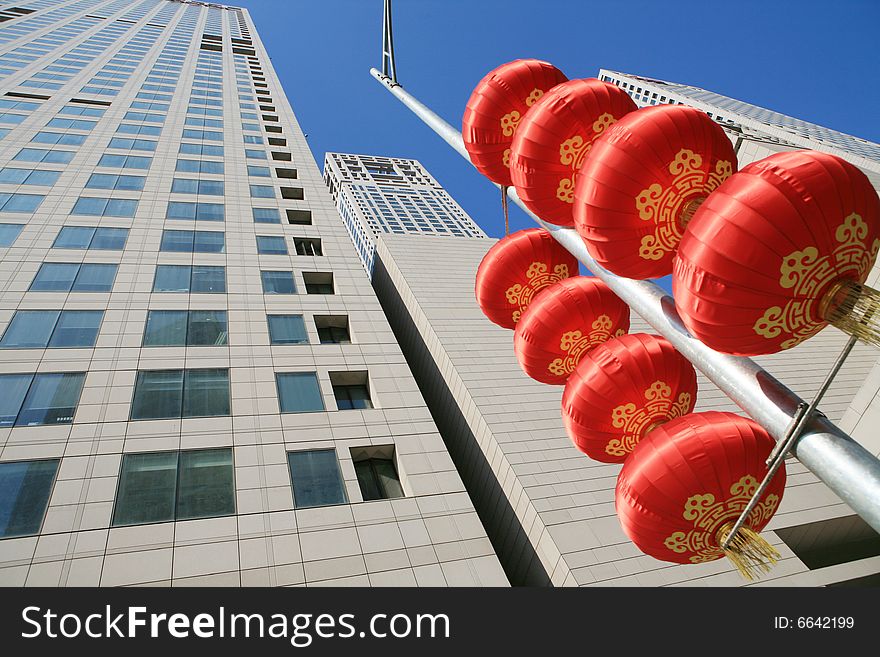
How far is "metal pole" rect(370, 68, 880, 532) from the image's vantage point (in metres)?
2.46

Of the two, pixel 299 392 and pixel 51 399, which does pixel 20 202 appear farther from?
pixel 299 392

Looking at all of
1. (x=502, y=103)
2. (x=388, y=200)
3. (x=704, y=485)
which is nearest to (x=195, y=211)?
(x=502, y=103)

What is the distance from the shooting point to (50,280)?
52.3ft

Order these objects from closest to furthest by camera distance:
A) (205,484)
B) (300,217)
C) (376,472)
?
1. (205,484)
2. (376,472)
3. (300,217)

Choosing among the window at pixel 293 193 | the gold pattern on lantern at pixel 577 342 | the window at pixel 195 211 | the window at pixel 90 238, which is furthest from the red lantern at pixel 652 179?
the window at pixel 293 193

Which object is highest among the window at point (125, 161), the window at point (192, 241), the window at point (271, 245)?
the window at point (125, 161)

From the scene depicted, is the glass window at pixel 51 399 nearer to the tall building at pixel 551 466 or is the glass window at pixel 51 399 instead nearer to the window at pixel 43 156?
the tall building at pixel 551 466

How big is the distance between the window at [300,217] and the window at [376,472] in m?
14.0

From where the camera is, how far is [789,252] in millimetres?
2812

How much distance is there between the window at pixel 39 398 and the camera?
11.6m

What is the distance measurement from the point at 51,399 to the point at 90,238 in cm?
843

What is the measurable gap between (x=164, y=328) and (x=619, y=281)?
49.3ft

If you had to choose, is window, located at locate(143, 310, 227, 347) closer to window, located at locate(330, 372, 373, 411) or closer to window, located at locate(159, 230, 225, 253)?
window, located at locate(330, 372, 373, 411)

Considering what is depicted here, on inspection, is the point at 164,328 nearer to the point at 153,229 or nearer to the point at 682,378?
the point at 153,229
